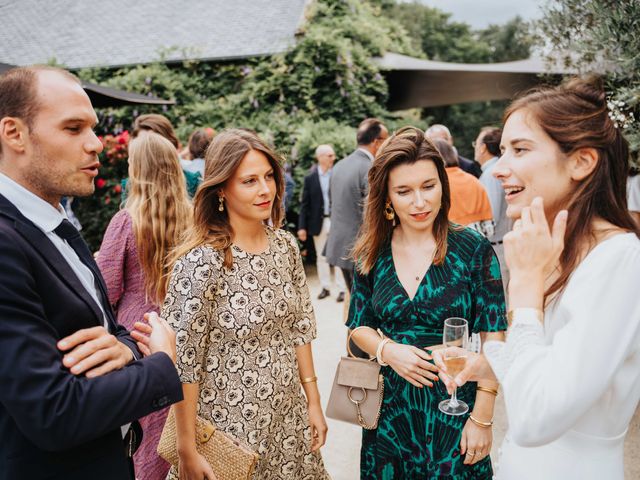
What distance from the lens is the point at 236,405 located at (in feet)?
6.85

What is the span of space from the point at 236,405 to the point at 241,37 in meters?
12.8

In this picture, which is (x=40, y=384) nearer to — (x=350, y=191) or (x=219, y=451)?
(x=219, y=451)

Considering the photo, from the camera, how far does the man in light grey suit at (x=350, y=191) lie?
5.84m

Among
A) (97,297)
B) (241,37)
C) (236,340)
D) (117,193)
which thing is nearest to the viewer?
(97,297)

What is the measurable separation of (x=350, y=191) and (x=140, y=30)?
12.6 meters

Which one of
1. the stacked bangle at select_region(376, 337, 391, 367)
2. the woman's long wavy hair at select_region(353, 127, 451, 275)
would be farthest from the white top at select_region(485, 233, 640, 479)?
the woman's long wavy hair at select_region(353, 127, 451, 275)

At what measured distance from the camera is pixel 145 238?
2.95 metres

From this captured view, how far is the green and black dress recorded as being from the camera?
2.02 m

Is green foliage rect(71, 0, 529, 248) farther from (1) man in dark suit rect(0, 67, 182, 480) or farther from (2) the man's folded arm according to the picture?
(2) the man's folded arm

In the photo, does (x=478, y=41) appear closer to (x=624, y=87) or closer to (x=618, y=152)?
(x=624, y=87)

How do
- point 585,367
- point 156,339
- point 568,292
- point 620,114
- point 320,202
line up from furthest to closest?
point 320,202 → point 620,114 → point 156,339 → point 568,292 → point 585,367

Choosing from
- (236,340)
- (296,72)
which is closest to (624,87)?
(236,340)

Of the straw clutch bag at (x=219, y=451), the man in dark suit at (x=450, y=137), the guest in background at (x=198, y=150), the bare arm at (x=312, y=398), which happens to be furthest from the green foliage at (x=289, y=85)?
the straw clutch bag at (x=219, y=451)

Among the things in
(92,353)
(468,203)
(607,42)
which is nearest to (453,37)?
(468,203)
